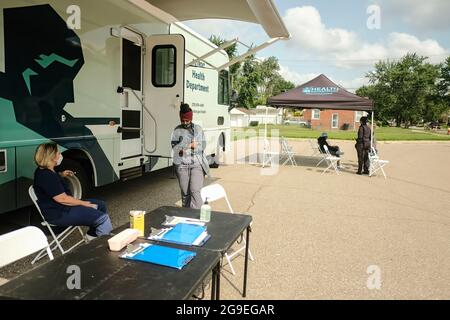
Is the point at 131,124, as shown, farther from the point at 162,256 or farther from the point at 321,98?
the point at 321,98

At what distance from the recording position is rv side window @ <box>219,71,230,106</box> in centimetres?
999

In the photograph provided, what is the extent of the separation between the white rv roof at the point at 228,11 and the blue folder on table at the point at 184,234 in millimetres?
3395

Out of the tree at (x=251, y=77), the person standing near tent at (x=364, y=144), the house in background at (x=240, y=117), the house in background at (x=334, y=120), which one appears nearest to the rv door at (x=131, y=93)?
the person standing near tent at (x=364, y=144)

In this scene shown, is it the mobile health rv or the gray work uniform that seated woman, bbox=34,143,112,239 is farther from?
the gray work uniform

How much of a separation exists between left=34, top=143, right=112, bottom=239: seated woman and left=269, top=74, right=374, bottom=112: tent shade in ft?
27.5

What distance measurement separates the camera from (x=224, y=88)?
10.4 meters

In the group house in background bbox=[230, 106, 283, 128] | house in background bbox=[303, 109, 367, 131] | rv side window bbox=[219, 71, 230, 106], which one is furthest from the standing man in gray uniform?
house in background bbox=[230, 106, 283, 128]

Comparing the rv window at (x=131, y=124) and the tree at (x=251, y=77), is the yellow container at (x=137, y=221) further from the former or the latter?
the tree at (x=251, y=77)

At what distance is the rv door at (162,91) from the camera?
240 inches

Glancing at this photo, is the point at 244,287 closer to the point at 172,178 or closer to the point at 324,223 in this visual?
the point at 324,223

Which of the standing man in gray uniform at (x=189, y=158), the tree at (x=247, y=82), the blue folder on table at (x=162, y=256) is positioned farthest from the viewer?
the tree at (x=247, y=82)

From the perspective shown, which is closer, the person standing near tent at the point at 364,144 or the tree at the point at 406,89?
the person standing near tent at the point at 364,144

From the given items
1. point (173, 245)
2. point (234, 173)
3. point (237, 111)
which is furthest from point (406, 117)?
point (173, 245)

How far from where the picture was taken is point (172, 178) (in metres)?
8.82
